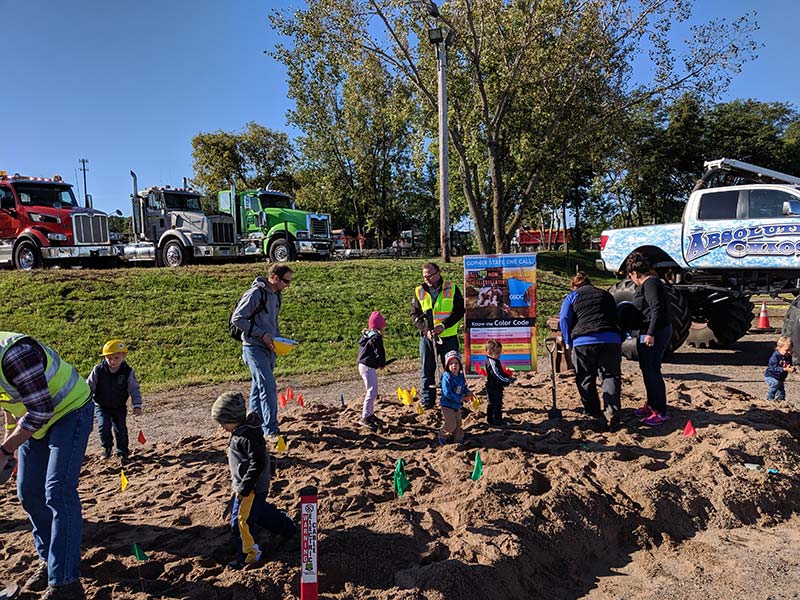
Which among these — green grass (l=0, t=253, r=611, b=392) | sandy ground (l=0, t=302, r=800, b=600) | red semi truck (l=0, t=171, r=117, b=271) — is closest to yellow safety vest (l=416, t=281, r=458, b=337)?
sandy ground (l=0, t=302, r=800, b=600)

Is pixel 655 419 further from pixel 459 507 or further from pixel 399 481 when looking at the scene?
Result: pixel 399 481

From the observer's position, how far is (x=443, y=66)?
17.3 m

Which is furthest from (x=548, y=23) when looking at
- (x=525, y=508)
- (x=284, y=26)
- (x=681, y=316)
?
(x=525, y=508)

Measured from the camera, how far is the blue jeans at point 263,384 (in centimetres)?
579

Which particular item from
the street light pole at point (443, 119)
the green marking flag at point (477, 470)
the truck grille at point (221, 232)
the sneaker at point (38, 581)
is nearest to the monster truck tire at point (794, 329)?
the green marking flag at point (477, 470)

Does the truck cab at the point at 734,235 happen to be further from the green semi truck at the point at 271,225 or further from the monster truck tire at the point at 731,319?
the green semi truck at the point at 271,225

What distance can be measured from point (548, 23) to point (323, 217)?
1054 cm

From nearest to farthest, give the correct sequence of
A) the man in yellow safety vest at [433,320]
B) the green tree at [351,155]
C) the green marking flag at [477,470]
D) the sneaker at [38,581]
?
the sneaker at [38,581] < the green marking flag at [477,470] < the man in yellow safety vest at [433,320] < the green tree at [351,155]

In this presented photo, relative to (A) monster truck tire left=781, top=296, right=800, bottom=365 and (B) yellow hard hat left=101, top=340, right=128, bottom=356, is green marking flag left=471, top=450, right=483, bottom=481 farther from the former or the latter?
(A) monster truck tire left=781, top=296, right=800, bottom=365

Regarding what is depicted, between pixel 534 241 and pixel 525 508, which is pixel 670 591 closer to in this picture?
pixel 525 508

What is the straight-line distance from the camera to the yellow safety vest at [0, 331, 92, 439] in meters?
3.35

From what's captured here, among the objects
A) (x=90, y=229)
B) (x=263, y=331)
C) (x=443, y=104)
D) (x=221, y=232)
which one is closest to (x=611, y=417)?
(x=263, y=331)

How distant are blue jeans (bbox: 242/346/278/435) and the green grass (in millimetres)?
4205

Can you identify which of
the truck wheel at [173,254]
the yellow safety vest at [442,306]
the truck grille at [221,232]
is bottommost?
the yellow safety vest at [442,306]
